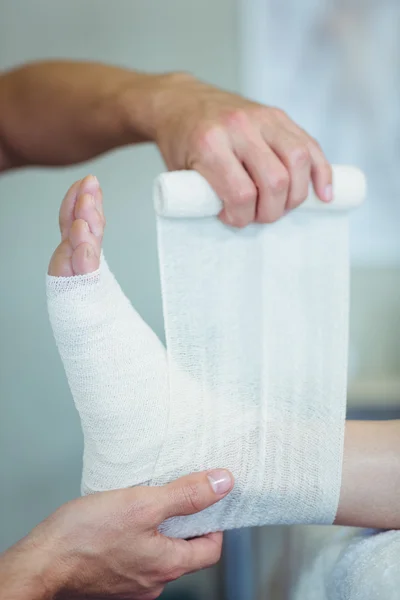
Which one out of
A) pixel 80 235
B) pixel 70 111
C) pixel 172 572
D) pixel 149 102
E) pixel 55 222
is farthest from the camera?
pixel 55 222

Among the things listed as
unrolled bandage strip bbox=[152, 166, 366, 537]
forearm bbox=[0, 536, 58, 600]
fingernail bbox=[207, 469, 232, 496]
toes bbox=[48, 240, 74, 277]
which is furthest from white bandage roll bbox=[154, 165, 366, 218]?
forearm bbox=[0, 536, 58, 600]

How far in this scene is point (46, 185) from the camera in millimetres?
1729

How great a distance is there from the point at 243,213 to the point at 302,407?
0.86ft

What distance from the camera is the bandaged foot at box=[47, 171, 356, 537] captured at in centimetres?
70

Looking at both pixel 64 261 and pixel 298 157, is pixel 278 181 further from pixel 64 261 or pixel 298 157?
pixel 64 261

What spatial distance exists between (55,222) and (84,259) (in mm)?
1126

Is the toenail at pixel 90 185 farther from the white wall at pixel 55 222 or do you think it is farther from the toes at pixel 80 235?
the white wall at pixel 55 222

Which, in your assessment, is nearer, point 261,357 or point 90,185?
point 90,185

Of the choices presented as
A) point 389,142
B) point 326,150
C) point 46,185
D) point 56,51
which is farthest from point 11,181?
point 389,142

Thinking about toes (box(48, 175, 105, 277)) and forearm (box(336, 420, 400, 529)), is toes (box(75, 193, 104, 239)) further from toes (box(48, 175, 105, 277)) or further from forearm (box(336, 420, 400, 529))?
forearm (box(336, 420, 400, 529))

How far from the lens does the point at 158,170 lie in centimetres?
175

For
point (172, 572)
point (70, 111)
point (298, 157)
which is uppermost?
point (70, 111)

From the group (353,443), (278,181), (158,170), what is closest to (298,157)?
(278,181)

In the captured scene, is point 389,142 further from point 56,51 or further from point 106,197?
point 56,51
